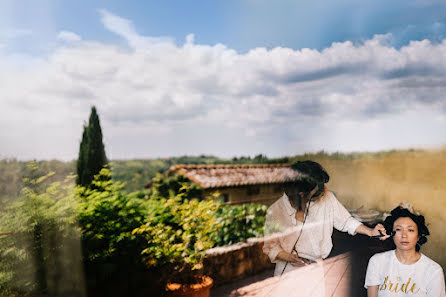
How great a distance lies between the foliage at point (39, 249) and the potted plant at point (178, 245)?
55 cm

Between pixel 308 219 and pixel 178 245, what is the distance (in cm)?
152

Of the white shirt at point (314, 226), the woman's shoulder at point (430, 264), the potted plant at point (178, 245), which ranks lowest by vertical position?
the potted plant at point (178, 245)

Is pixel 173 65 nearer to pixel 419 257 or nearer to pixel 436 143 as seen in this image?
pixel 436 143

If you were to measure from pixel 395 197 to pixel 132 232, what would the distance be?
212cm

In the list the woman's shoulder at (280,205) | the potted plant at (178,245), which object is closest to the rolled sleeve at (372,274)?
the woman's shoulder at (280,205)

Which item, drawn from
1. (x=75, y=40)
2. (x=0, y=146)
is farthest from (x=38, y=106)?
(x=75, y=40)

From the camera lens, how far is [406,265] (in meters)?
1.69

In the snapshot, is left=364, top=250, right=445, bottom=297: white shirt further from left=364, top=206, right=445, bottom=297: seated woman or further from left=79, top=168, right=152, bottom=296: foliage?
left=79, top=168, right=152, bottom=296: foliage

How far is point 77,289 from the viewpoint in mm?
2971

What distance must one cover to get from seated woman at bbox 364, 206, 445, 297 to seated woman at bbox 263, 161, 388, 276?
180mm

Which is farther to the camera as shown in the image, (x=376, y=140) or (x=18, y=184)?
(x=18, y=184)

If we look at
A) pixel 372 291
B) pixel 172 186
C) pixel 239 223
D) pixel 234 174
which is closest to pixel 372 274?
pixel 372 291

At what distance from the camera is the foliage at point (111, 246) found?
2979mm

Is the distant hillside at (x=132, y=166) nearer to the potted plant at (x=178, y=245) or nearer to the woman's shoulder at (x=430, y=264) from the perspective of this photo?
the woman's shoulder at (x=430, y=264)
